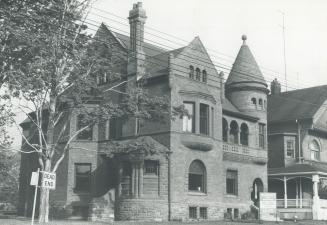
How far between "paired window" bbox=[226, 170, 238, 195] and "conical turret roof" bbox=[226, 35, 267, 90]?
8760mm

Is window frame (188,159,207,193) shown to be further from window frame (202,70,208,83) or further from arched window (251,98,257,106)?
arched window (251,98,257,106)

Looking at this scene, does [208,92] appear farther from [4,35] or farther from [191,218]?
[4,35]

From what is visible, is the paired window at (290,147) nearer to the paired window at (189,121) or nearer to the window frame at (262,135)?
the window frame at (262,135)

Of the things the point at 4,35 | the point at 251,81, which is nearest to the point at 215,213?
the point at 251,81

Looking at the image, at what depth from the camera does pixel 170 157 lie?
31.5m

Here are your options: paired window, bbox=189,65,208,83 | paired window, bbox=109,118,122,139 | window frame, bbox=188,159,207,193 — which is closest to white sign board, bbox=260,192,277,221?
window frame, bbox=188,159,207,193

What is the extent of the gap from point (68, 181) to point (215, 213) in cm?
1063

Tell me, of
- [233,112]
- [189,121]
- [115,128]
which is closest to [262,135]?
[233,112]

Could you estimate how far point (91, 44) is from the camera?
2745 centimetres

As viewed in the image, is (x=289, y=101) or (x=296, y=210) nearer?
(x=296, y=210)

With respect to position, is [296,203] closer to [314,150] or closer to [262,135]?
[262,135]

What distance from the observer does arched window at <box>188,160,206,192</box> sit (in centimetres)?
3350


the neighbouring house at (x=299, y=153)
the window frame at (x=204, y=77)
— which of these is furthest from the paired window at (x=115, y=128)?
the neighbouring house at (x=299, y=153)

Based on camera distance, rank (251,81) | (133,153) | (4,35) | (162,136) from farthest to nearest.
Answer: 1. (251,81)
2. (162,136)
3. (133,153)
4. (4,35)
